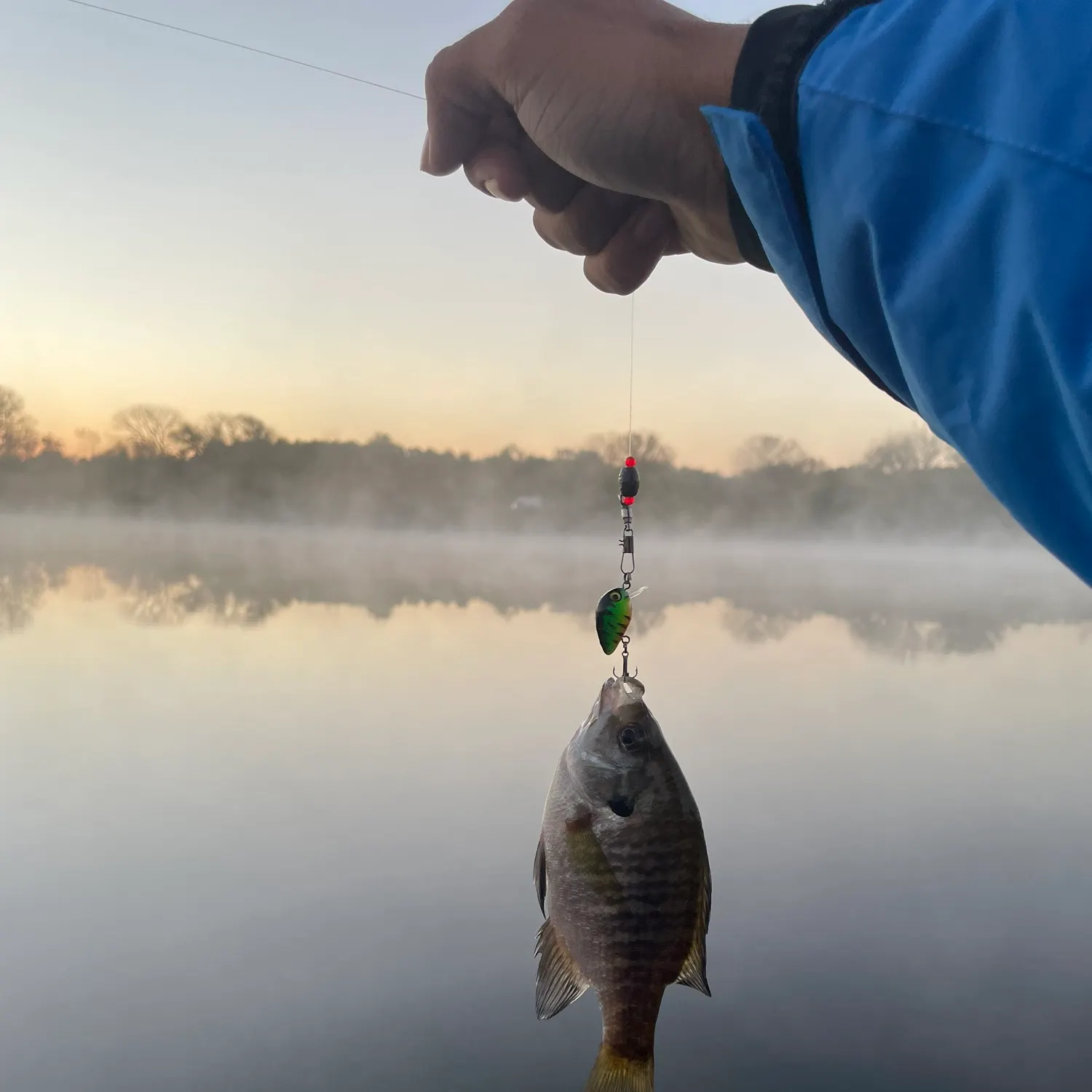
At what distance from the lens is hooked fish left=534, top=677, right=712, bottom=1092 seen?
0.91 m

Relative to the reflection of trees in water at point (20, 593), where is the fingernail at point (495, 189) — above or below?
above

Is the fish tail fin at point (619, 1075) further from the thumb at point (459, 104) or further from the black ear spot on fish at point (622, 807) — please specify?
the thumb at point (459, 104)

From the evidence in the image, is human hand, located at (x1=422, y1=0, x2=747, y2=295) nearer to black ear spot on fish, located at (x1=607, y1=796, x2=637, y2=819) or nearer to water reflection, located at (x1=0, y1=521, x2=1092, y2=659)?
black ear spot on fish, located at (x1=607, y1=796, x2=637, y2=819)

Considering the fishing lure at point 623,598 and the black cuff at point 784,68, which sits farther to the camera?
the fishing lure at point 623,598

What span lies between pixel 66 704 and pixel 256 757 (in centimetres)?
298

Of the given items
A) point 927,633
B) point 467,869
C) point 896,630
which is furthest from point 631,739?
point 927,633

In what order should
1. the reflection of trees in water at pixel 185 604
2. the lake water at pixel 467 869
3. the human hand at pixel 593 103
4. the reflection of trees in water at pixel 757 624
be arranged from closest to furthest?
the human hand at pixel 593 103, the lake water at pixel 467 869, the reflection of trees in water at pixel 185 604, the reflection of trees in water at pixel 757 624

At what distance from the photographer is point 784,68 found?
0.61 m

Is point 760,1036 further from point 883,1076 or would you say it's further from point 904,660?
point 904,660

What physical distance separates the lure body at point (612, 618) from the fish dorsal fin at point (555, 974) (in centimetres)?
35

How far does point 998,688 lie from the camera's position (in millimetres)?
11016

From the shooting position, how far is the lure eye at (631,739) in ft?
3.04

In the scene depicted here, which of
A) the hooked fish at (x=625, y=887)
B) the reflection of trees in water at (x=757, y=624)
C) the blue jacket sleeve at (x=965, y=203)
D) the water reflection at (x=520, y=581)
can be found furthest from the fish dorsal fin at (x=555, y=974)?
the reflection of trees in water at (x=757, y=624)

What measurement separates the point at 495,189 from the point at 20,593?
1605 centimetres
